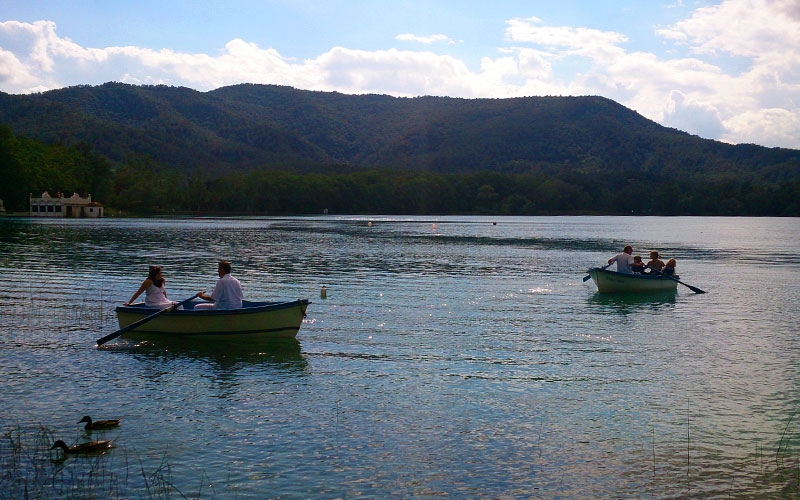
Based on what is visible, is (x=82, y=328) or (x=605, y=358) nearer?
(x=605, y=358)

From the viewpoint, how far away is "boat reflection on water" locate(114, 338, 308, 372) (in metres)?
18.9

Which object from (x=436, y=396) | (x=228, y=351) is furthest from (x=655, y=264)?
(x=436, y=396)

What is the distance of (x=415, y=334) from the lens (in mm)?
23094

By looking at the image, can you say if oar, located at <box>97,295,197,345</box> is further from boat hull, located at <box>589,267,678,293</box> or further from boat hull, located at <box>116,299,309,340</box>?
boat hull, located at <box>589,267,678,293</box>

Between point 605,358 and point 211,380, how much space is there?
10014 millimetres

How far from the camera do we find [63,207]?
147625mm

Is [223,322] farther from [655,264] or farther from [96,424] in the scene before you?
[655,264]

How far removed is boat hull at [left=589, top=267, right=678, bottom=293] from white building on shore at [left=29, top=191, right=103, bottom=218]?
132194 mm

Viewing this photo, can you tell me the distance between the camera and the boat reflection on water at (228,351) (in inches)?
745

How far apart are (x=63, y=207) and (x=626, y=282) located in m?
136

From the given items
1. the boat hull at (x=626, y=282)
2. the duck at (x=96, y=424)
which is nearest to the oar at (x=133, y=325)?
the duck at (x=96, y=424)

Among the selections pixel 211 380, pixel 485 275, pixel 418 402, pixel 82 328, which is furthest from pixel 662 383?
pixel 485 275

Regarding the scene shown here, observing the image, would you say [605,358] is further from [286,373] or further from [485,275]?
[485,275]

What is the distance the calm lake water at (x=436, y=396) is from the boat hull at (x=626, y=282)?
178cm
